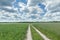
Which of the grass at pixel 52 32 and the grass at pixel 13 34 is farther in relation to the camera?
the grass at pixel 52 32

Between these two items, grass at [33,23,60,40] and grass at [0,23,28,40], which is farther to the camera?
grass at [33,23,60,40]

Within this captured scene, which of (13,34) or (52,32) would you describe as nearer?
(13,34)

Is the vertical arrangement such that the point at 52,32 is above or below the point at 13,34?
above
